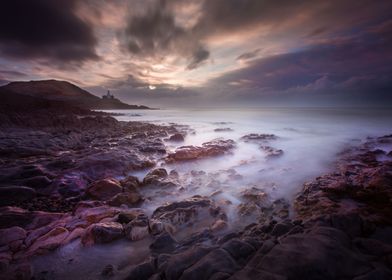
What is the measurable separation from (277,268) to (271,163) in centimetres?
718

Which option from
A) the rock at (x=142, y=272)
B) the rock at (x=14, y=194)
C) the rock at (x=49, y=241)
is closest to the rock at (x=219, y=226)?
the rock at (x=142, y=272)

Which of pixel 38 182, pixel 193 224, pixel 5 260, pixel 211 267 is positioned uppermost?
pixel 211 267

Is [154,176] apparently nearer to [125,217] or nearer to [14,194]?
[125,217]

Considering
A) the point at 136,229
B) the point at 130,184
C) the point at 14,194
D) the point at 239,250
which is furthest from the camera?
the point at 130,184

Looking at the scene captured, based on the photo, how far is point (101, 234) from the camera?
11.9 feet

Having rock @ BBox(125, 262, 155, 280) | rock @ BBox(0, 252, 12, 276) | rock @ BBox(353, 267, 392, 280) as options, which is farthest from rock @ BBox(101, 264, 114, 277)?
rock @ BBox(353, 267, 392, 280)

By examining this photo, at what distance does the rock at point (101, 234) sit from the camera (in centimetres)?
357

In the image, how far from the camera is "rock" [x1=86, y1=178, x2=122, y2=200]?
5504 millimetres

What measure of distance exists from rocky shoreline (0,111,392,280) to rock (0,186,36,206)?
0.02 m

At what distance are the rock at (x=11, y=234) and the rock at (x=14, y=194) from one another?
1.58 meters

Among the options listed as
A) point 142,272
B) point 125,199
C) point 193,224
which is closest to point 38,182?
point 125,199

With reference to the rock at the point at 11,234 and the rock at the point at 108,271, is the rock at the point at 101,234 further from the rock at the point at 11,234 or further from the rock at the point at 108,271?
the rock at the point at 11,234

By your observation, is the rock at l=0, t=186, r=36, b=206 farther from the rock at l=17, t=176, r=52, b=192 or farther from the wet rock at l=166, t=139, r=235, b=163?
the wet rock at l=166, t=139, r=235, b=163

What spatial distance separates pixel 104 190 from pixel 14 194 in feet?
6.93
